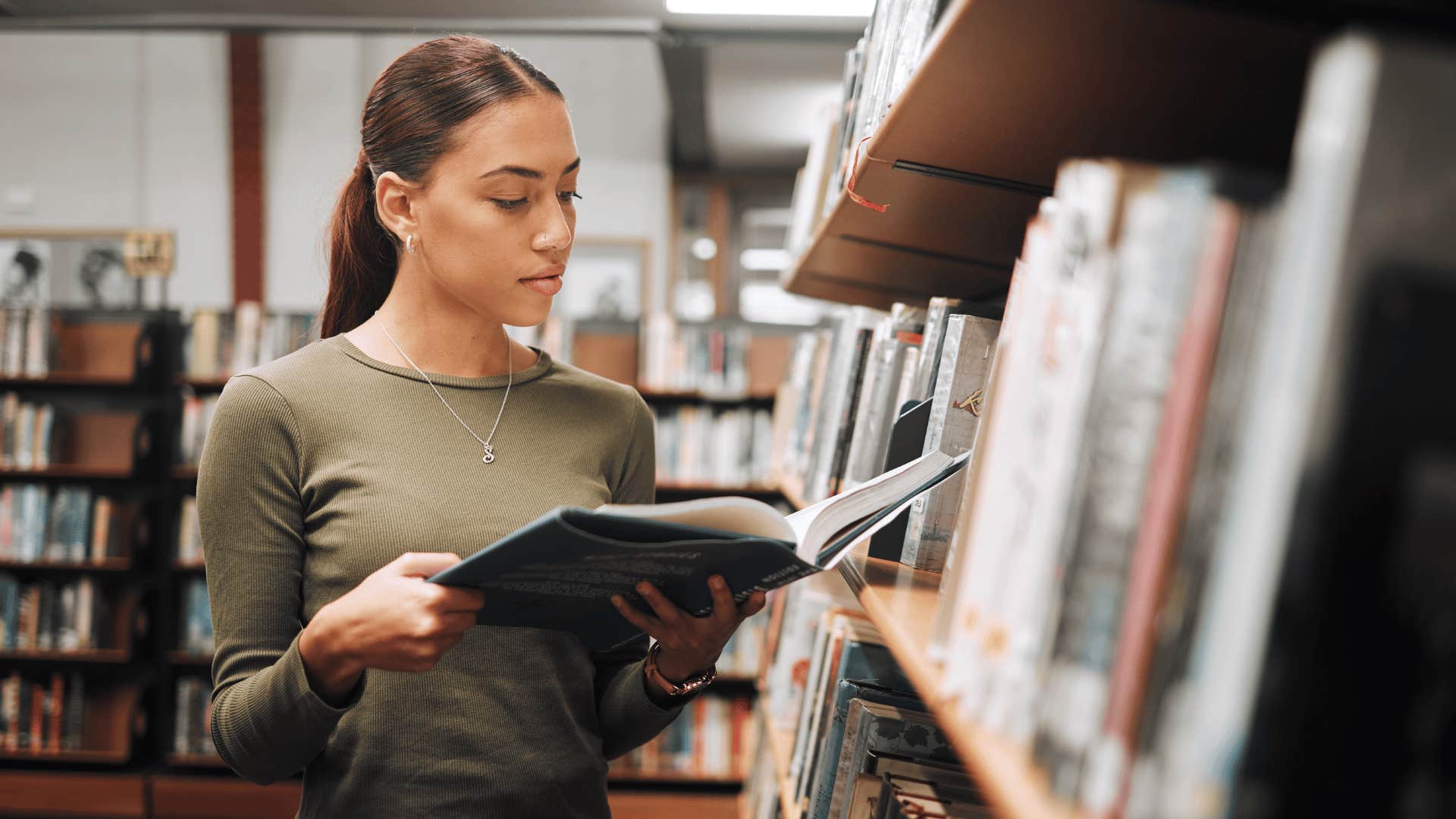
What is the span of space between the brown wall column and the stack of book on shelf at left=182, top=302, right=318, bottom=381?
1416 millimetres

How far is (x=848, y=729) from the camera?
3.64ft

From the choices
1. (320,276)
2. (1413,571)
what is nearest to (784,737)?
(320,276)

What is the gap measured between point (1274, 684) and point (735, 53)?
439cm

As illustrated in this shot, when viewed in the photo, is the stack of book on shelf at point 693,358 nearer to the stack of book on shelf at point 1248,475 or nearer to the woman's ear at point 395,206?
the woman's ear at point 395,206

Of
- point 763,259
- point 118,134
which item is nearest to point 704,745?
point 763,259

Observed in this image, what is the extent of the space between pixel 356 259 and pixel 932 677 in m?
1.01

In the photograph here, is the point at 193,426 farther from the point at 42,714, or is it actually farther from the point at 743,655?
the point at 743,655

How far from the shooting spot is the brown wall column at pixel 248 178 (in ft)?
16.9

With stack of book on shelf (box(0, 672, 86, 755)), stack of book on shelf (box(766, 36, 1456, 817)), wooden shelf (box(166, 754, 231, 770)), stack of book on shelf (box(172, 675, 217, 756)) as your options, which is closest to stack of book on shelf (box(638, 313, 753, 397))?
stack of book on shelf (box(172, 675, 217, 756))

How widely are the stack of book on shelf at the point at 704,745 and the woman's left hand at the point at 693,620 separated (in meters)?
2.72

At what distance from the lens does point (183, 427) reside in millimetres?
3809

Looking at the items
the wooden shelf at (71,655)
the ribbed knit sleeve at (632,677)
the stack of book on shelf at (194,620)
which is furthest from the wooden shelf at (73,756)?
the ribbed knit sleeve at (632,677)

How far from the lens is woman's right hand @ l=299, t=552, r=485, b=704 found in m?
0.79

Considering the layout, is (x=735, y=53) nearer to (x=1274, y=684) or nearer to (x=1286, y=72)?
(x=1286, y=72)
